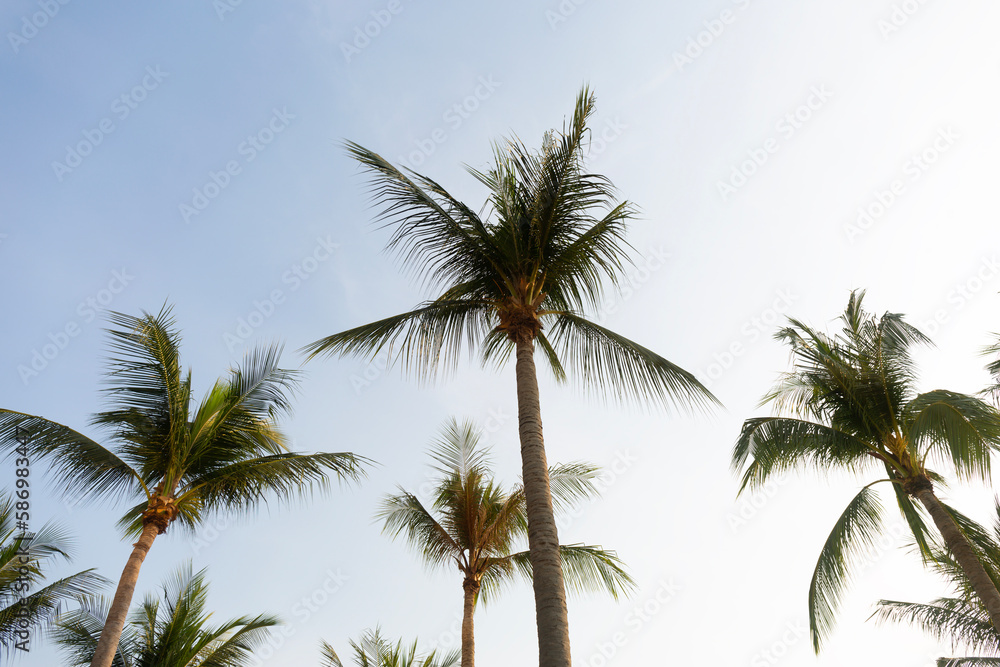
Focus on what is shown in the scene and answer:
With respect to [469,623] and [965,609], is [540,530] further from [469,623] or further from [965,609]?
[965,609]

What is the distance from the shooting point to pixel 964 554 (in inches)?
389

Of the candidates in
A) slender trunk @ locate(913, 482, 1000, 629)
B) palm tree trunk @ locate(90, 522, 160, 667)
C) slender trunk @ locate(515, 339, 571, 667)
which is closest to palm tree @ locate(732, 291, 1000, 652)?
slender trunk @ locate(913, 482, 1000, 629)

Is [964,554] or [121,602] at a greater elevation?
[964,554]

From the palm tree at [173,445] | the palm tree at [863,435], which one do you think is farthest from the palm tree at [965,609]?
the palm tree at [173,445]

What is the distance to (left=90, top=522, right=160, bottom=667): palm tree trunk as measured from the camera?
8.32 metres

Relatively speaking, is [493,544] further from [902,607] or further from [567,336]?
[902,607]

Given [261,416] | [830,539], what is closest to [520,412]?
[261,416]

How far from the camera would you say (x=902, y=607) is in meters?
19.2

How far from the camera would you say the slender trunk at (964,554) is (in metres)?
9.59

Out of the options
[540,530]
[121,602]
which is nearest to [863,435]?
[540,530]

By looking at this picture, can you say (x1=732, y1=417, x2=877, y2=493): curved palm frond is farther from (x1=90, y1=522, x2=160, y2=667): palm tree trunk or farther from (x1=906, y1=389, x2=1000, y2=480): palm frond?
(x1=90, y1=522, x2=160, y2=667): palm tree trunk

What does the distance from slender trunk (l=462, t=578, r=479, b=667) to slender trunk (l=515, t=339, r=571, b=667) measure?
6.83 m

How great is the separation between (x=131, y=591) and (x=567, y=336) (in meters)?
6.97

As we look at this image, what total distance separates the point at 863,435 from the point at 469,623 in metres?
8.24
